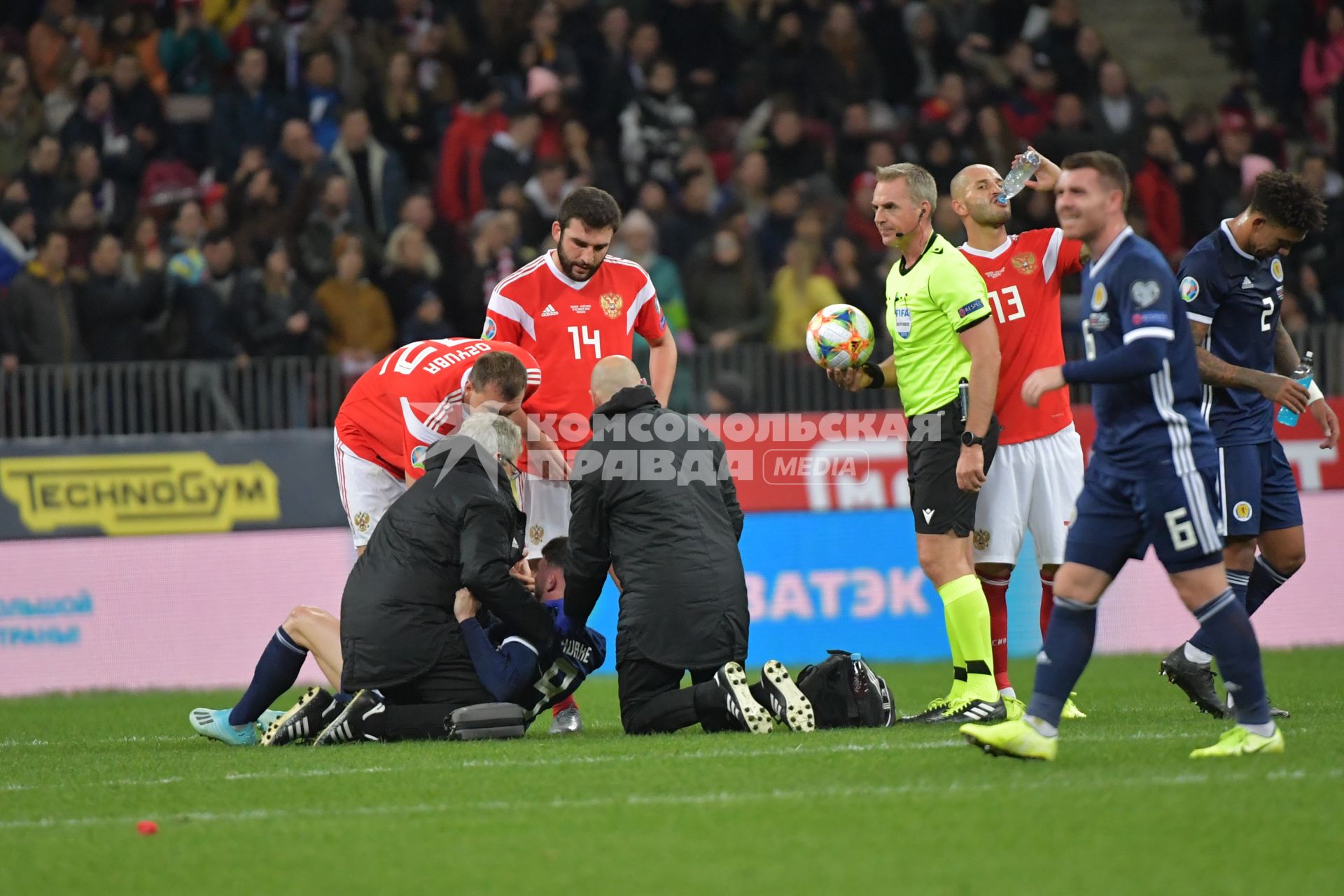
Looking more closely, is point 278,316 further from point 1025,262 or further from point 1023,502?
point 1023,502

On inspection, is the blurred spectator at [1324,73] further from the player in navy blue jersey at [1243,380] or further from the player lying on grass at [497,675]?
the player lying on grass at [497,675]

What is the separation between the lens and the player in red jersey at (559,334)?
30.5ft

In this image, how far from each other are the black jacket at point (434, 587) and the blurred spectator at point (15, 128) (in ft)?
31.7

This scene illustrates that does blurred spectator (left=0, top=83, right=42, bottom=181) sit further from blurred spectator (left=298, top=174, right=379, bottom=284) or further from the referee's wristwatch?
the referee's wristwatch

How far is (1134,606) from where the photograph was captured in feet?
43.8

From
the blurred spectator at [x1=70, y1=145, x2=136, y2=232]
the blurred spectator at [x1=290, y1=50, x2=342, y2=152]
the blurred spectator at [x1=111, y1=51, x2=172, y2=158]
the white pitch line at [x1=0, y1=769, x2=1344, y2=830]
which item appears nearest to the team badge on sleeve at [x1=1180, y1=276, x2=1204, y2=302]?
the white pitch line at [x1=0, y1=769, x2=1344, y2=830]

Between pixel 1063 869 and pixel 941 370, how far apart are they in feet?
12.4

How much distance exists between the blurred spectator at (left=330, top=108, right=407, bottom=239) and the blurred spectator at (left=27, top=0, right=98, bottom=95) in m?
2.96

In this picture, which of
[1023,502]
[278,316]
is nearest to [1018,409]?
[1023,502]

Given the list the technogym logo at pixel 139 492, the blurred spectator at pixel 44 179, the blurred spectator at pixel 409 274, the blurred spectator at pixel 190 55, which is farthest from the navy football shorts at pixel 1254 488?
the blurred spectator at pixel 190 55

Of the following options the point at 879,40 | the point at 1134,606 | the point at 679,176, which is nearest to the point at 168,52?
the point at 679,176

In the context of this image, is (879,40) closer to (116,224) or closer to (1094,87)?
(1094,87)

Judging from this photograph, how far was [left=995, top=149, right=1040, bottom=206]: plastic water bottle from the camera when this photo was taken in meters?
8.53

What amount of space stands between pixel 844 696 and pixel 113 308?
8.74m
